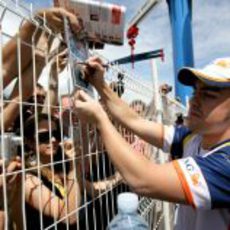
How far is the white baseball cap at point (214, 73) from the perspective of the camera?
5.82ft

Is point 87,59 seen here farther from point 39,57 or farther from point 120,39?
point 39,57

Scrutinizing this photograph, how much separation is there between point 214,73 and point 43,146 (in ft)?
2.28

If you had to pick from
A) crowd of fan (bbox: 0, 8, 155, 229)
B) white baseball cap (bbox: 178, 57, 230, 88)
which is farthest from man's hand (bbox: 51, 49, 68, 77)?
white baseball cap (bbox: 178, 57, 230, 88)

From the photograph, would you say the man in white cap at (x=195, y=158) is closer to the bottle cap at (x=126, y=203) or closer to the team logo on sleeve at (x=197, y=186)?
the team logo on sleeve at (x=197, y=186)

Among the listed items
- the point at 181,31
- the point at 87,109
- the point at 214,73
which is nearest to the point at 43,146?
the point at 87,109

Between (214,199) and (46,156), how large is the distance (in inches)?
Result: 24.8

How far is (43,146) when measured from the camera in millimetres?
1793

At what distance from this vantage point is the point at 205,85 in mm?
1828

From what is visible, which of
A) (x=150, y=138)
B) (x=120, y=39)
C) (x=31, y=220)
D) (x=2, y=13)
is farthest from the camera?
(x=150, y=138)

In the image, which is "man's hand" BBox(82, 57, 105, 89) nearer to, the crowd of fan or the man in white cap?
the man in white cap

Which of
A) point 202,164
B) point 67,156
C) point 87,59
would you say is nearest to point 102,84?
point 87,59

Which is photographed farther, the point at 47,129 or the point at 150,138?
the point at 150,138

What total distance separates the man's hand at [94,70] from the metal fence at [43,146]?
0.11 m

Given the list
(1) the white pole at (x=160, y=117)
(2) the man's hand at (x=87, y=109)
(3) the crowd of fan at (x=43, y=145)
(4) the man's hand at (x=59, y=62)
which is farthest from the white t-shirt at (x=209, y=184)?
(1) the white pole at (x=160, y=117)
